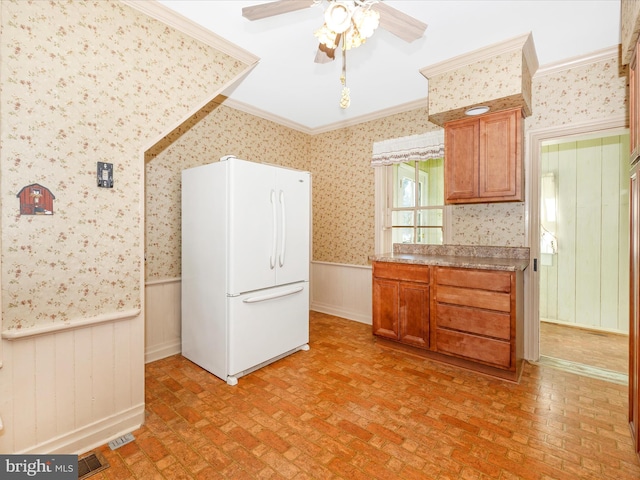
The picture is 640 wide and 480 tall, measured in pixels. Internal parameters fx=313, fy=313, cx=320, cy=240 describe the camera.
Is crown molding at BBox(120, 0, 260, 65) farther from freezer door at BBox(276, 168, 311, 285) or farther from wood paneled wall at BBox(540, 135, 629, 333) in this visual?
wood paneled wall at BBox(540, 135, 629, 333)

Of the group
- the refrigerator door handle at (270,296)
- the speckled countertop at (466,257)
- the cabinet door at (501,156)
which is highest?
the cabinet door at (501,156)

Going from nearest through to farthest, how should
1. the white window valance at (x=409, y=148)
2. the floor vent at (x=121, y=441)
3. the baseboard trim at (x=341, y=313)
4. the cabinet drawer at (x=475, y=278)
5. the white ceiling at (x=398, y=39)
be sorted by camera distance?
the floor vent at (x=121, y=441)
the white ceiling at (x=398, y=39)
the cabinet drawer at (x=475, y=278)
the white window valance at (x=409, y=148)
the baseboard trim at (x=341, y=313)

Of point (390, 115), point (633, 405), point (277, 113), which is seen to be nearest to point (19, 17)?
point (277, 113)

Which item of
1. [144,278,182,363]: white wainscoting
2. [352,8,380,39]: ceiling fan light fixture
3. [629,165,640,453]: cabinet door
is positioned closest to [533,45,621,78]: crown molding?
[629,165,640,453]: cabinet door

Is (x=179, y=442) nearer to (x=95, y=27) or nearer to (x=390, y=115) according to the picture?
(x=95, y=27)

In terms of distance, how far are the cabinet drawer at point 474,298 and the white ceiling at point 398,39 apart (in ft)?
6.59

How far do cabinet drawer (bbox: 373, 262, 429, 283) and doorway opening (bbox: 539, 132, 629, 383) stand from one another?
61.7 inches

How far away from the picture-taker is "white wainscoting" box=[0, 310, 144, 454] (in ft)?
5.19

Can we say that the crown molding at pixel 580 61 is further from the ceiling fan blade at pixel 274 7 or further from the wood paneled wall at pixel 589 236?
the ceiling fan blade at pixel 274 7

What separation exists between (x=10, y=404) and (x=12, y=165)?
3.90 ft

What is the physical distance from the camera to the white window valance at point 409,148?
3466mm

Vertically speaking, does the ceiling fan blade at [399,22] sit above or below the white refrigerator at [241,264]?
above

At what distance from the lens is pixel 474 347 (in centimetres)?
266

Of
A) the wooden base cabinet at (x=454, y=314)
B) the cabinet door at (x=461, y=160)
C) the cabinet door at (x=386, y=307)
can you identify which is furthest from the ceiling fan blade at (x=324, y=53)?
the cabinet door at (x=386, y=307)
